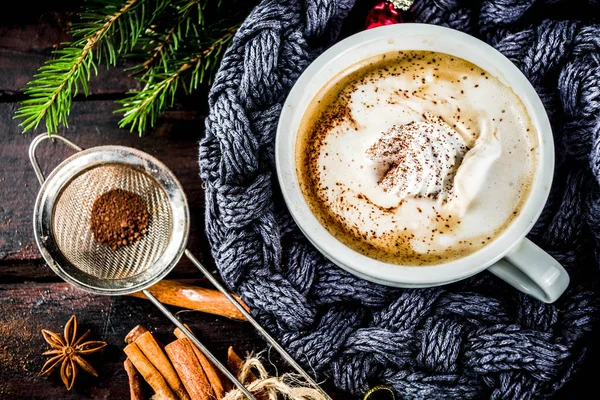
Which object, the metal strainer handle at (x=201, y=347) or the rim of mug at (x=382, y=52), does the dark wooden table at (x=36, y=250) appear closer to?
the metal strainer handle at (x=201, y=347)

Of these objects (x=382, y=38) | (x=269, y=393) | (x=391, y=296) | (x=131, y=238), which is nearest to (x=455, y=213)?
(x=391, y=296)

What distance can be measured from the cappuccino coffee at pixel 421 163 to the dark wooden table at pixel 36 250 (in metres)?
0.27

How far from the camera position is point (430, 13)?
105cm

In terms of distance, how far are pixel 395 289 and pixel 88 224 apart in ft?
1.69

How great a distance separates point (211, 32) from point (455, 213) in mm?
499

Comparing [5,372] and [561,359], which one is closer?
[561,359]

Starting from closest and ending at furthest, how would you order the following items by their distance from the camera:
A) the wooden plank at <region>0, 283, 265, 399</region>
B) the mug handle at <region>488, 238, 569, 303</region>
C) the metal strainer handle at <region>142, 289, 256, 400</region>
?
the mug handle at <region>488, 238, 569, 303</region>
the metal strainer handle at <region>142, 289, 256, 400</region>
the wooden plank at <region>0, 283, 265, 399</region>

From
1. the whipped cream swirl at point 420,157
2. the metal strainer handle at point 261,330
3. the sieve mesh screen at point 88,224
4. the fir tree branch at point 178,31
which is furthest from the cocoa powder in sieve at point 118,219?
the whipped cream swirl at point 420,157

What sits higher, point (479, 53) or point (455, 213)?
point (479, 53)

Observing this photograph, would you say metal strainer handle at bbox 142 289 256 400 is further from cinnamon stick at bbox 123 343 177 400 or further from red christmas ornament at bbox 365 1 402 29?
red christmas ornament at bbox 365 1 402 29

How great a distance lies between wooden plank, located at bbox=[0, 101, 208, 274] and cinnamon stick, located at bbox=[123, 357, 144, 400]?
0.81ft

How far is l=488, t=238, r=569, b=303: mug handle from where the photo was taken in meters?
0.91

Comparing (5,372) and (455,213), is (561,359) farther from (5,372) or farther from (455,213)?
(5,372)

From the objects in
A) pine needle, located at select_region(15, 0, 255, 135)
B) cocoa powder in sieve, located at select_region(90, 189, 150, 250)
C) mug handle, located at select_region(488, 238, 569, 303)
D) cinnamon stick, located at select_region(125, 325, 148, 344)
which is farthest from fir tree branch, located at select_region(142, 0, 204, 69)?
mug handle, located at select_region(488, 238, 569, 303)
